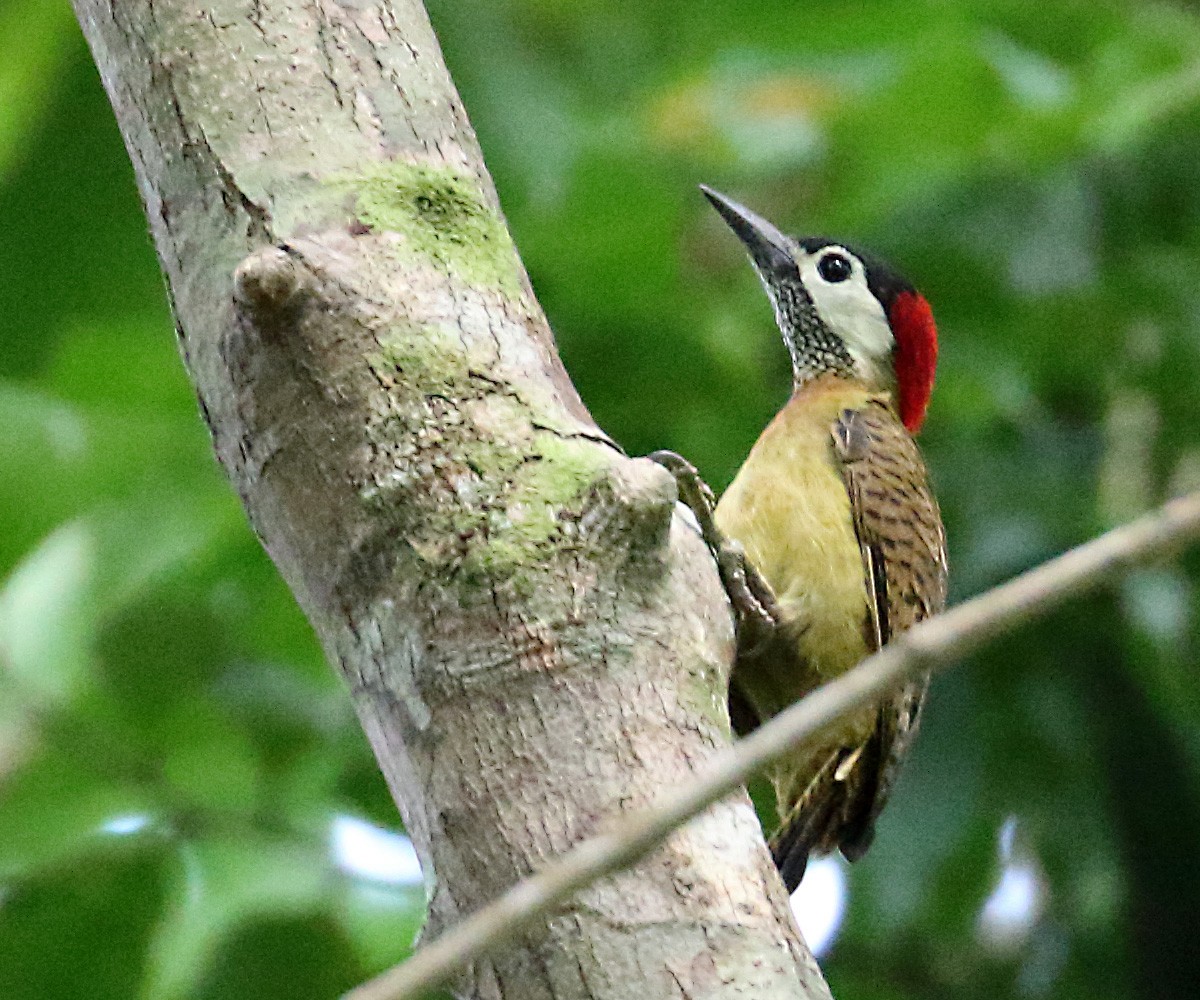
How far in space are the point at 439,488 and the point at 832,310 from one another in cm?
295

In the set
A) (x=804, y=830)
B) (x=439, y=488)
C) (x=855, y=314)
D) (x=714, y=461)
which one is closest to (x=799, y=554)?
(x=714, y=461)

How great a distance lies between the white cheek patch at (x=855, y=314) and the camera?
15.6 feet

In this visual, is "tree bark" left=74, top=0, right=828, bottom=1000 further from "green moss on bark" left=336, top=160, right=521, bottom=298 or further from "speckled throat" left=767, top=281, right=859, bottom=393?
"speckled throat" left=767, top=281, right=859, bottom=393

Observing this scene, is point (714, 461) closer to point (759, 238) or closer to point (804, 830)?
point (759, 238)

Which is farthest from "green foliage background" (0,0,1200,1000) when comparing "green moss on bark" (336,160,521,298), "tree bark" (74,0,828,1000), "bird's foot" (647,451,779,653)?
"green moss on bark" (336,160,521,298)

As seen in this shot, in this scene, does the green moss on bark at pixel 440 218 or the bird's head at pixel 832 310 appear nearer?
the green moss on bark at pixel 440 218

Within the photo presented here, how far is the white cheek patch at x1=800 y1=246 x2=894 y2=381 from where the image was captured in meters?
4.77

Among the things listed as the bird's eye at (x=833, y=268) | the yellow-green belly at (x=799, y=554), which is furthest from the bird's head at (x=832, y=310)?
the yellow-green belly at (x=799, y=554)

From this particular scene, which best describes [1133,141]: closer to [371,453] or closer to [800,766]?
[800,766]

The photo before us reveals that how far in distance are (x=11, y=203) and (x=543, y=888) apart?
7.68 ft

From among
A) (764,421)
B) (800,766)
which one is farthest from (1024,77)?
(800,766)

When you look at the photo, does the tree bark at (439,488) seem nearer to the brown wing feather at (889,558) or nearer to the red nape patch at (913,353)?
the brown wing feather at (889,558)

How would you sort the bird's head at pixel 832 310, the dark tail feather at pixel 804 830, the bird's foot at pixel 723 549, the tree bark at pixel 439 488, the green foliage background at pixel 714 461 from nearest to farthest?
the tree bark at pixel 439 488 < the bird's foot at pixel 723 549 < the green foliage background at pixel 714 461 < the dark tail feather at pixel 804 830 < the bird's head at pixel 832 310

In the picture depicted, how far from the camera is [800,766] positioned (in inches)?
151
